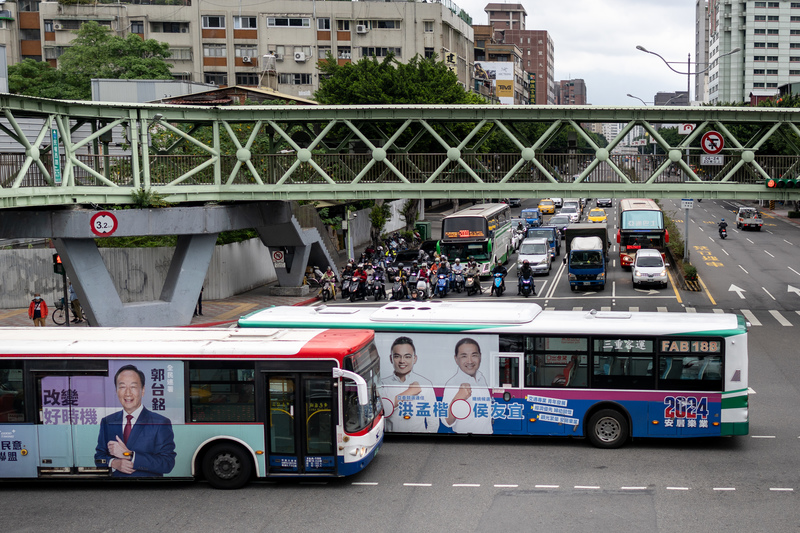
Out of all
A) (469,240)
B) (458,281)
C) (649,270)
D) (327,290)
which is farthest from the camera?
(469,240)

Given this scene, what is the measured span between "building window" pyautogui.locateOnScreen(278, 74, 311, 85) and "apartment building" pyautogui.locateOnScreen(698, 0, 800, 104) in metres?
87.6

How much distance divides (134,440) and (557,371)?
6.64 m

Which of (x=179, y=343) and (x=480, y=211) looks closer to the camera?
(x=179, y=343)

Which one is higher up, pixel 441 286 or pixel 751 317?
pixel 441 286

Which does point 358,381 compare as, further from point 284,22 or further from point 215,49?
point 215,49

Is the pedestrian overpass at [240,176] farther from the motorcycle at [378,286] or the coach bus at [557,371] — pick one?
the coach bus at [557,371]

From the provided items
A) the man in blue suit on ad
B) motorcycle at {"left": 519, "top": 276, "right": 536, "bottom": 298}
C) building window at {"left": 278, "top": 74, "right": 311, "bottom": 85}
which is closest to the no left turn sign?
motorcycle at {"left": 519, "top": 276, "right": 536, "bottom": 298}

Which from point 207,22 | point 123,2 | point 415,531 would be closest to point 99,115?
point 415,531

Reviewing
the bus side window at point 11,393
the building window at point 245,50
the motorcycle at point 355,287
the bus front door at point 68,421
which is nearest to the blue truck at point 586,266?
the motorcycle at point 355,287

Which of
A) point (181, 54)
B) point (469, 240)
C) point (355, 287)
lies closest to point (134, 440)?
point (355, 287)

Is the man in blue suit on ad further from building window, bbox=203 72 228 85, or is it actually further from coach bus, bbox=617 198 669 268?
building window, bbox=203 72 228 85

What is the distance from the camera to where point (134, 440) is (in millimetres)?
12180

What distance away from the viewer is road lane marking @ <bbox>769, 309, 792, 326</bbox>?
2784 cm

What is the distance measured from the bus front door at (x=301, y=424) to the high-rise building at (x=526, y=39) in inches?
6784
